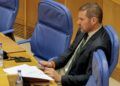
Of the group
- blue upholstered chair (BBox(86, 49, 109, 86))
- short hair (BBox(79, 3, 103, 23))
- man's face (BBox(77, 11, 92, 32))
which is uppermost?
short hair (BBox(79, 3, 103, 23))

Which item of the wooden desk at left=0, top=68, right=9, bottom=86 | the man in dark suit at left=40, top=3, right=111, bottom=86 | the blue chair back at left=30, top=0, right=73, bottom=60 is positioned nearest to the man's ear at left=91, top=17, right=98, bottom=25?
the man in dark suit at left=40, top=3, right=111, bottom=86

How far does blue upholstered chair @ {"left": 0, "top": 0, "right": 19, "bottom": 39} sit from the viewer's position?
4.07 m

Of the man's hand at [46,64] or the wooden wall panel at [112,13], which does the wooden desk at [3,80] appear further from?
the wooden wall panel at [112,13]

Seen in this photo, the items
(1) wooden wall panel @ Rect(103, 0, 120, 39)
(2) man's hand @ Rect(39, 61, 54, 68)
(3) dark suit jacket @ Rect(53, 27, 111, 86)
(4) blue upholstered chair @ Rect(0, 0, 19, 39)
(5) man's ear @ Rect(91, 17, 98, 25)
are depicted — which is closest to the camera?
(3) dark suit jacket @ Rect(53, 27, 111, 86)

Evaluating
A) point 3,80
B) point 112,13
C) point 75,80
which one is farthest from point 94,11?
point 112,13

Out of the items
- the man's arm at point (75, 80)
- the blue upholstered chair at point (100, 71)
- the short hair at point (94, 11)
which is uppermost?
the short hair at point (94, 11)

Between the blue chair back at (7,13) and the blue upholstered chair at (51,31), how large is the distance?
524 mm

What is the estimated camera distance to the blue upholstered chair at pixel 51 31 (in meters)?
3.32

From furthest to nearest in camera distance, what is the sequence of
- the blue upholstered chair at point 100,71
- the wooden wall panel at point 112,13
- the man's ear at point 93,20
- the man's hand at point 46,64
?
the wooden wall panel at point 112,13 → the man's hand at point 46,64 → the man's ear at point 93,20 → the blue upholstered chair at point 100,71

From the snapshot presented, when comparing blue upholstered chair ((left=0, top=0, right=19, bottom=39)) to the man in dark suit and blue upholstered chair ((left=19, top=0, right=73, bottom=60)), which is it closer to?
blue upholstered chair ((left=19, top=0, right=73, bottom=60))

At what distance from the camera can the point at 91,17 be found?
110 inches

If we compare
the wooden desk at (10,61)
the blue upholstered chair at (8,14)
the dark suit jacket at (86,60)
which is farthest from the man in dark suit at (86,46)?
the blue upholstered chair at (8,14)

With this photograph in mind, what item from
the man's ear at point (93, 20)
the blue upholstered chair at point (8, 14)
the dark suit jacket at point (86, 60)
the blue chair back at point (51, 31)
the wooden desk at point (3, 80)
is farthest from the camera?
the blue upholstered chair at point (8, 14)

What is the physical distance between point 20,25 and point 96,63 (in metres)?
3.93
